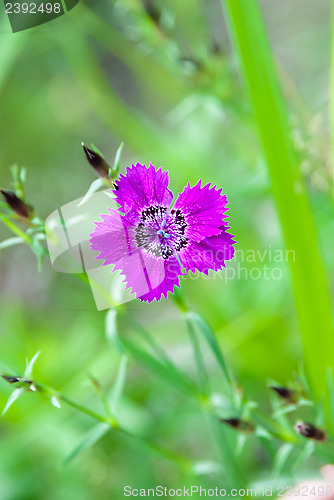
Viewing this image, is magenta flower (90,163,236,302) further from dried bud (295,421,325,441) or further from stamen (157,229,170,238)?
dried bud (295,421,325,441)

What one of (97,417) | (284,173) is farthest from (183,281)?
(97,417)

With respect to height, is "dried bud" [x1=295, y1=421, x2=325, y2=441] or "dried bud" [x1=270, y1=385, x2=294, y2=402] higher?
"dried bud" [x1=270, y1=385, x2=294, y2=402]

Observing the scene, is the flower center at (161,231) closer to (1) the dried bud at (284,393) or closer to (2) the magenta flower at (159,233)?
(2) the magenta flower at (159,233)

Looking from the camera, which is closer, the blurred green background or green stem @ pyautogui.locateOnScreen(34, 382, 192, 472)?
green stem @ pyautogui.locateOnScreen(34, 382, 192, 472)

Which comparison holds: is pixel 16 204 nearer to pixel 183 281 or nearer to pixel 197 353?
pixel 197 353

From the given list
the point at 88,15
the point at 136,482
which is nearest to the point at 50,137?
the point at 88,15

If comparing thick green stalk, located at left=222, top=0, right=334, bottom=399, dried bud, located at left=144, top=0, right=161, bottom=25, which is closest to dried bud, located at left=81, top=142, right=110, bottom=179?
thick green stalk, located at left=222, top=0, right=334, bottom=399

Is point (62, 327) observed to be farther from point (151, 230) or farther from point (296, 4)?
point (296, 4)
